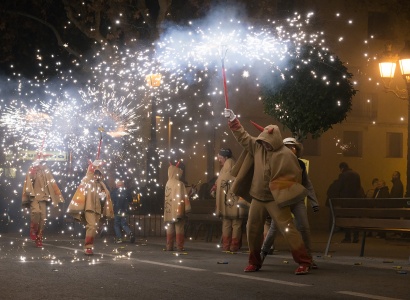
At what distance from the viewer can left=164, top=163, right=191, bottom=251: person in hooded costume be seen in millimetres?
19828

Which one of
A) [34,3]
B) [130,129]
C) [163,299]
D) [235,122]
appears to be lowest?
[163,299]

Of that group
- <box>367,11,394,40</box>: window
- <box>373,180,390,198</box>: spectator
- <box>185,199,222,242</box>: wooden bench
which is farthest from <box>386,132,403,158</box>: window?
<box>185,199,222,242</box>: wooden bench

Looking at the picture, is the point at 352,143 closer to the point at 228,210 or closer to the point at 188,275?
the point at 228,210

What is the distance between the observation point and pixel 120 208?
2378 cm

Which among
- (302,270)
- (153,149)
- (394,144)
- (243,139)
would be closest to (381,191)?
(153,149)

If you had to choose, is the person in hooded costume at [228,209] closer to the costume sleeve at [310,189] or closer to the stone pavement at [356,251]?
the stone pavement at [356,251]

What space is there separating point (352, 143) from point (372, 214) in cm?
2152

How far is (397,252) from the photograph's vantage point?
65.1 ft

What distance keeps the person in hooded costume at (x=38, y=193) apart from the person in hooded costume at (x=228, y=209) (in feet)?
12.7

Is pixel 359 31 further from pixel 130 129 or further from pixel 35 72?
pixel 130 129

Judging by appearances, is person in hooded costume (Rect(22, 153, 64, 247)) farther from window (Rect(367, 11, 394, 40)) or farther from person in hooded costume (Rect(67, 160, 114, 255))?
window (Rect(367, 11, 394, 40))

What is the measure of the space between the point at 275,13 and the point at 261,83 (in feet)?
28.5

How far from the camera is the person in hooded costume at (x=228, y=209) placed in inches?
770

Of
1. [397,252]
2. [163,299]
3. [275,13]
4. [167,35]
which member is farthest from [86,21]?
[163,299]
